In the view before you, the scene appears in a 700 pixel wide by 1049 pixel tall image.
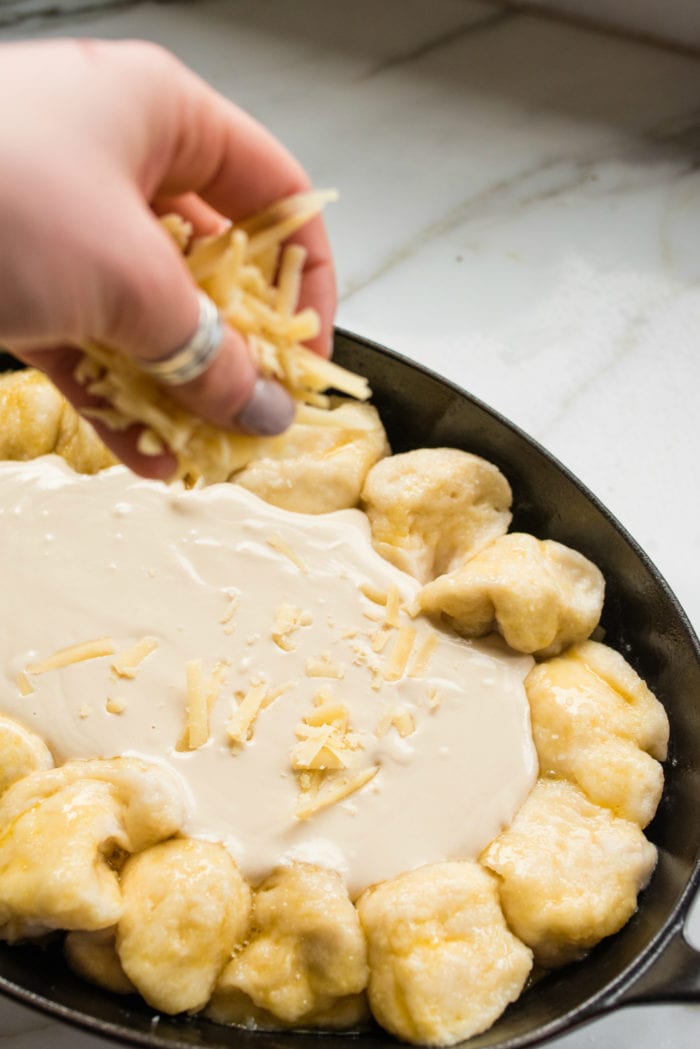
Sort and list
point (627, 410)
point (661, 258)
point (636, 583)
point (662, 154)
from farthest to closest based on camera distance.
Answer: point (662, 154)
point (661, 258)
point (627, 410)
point (636, 583)

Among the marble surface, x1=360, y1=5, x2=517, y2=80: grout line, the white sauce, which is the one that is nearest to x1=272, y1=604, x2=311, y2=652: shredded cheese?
the white sauce

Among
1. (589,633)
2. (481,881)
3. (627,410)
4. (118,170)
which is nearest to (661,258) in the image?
(627,410)

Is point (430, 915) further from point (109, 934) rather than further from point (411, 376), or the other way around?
point (411, 376)

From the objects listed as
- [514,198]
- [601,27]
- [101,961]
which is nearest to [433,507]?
[101,961]

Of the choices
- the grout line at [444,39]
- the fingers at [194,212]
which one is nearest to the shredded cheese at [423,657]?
the fingers at [194,212]

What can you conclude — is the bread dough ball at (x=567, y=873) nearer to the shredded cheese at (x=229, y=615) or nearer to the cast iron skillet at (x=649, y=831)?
the cast iron skillet at (x=649, y=831)

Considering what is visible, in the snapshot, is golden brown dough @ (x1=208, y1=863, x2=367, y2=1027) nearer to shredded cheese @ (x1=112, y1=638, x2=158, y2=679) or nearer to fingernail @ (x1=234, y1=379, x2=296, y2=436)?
shredded cheese @ (x1=112, y1=638, x2=158, y2=679)

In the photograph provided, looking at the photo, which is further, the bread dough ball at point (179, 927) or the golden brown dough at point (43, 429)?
the golden brown dough at point (43, 429)
